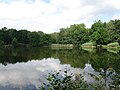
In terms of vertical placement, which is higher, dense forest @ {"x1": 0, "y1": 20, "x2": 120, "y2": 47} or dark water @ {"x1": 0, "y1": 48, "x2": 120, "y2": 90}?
dense forest @ {"x1": 0, "y1": 20, "x2": 120, "y2": 47}

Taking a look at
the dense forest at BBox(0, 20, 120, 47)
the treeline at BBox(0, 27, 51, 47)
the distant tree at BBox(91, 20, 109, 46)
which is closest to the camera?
the distant tree at BBox(91, 20, 109, 46)

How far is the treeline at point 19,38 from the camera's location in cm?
9356

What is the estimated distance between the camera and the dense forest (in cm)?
8362

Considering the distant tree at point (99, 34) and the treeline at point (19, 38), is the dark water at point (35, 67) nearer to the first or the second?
the distant tree at point (99, 34)

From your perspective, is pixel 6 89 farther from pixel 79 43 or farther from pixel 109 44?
pixel 79 43

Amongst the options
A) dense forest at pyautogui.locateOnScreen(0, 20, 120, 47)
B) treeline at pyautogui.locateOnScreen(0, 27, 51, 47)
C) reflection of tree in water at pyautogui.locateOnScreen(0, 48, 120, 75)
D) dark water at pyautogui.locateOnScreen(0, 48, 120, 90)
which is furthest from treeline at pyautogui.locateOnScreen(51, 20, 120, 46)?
dark water at pyautogui.locateOnScreen(0, 48, 120, 90)

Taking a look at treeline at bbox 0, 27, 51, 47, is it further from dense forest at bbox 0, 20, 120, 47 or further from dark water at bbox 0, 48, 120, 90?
dark water at bbox 0, 48, 120, 90

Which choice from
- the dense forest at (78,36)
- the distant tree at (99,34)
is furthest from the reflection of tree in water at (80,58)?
the dense forest at (78,36)

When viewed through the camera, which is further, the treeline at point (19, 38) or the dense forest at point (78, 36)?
the treeline at point (19, 38)

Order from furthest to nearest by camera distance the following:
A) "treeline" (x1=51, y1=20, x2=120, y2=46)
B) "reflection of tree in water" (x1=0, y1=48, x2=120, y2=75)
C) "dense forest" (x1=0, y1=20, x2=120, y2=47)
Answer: "dense forest" (x1=0, y1=20, x2=120, y2=47)
"treeline" (x1=51, y1=20, x2=120, y2=46)
"reflection of tree in water" (x1=0, y1=48, x2=120, y2=75)

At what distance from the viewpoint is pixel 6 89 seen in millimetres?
14398

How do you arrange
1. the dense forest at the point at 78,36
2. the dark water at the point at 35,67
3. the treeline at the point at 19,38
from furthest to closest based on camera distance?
1. the treeline at the point at 19,38
2. the dense forest at the point at 78,36
3. the dark water at the point at 35,67

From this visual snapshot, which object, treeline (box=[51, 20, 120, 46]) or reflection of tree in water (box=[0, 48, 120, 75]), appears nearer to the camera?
reflection of tree in water (box=[0, 48, 120, 75])

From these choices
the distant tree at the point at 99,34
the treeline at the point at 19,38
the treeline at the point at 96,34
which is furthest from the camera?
the treeline at the point at 19,38
